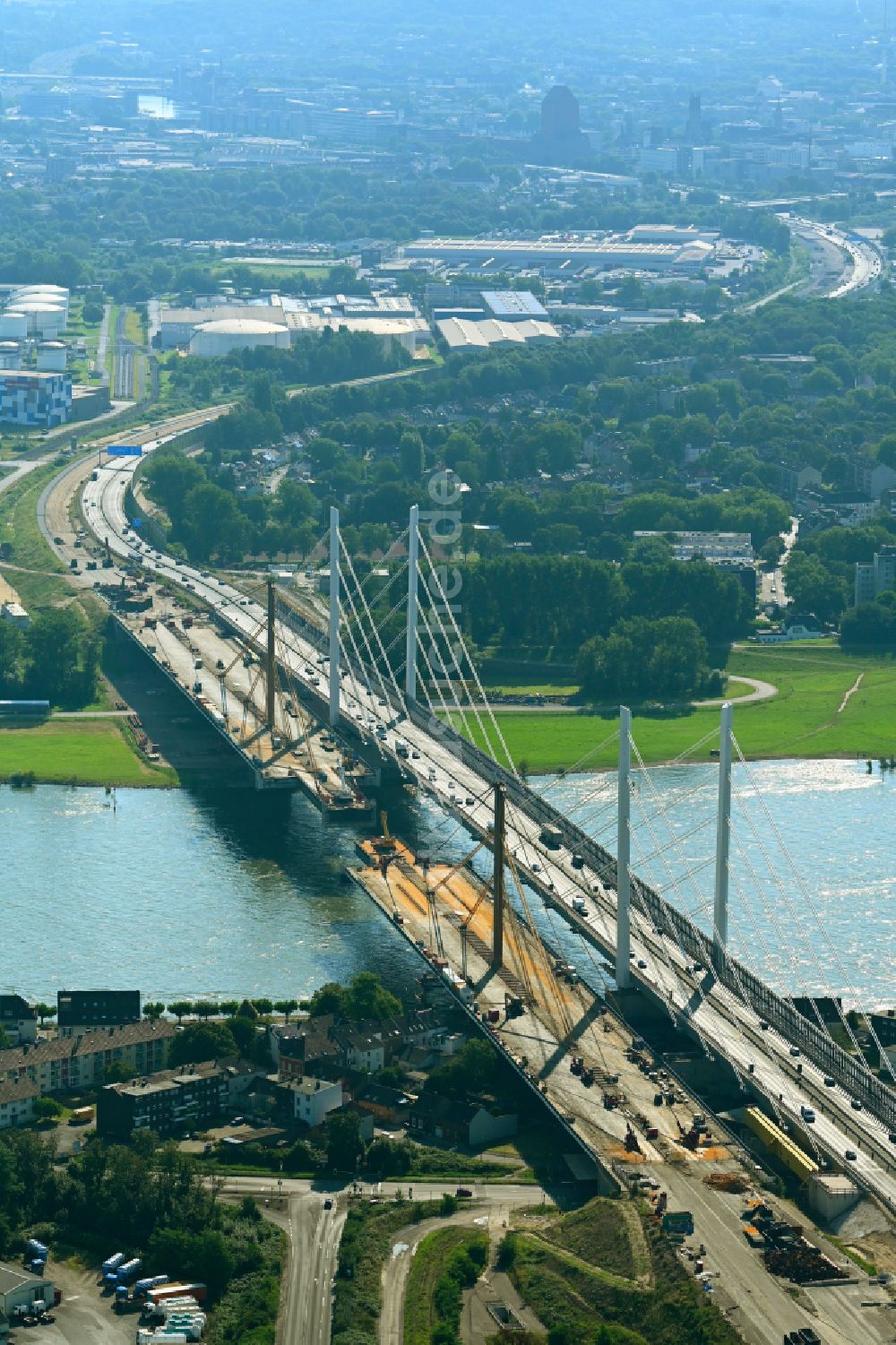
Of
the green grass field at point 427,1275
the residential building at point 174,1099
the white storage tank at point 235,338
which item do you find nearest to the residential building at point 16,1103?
the residential building at point 174,1099

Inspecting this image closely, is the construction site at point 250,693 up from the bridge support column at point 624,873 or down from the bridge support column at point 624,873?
down

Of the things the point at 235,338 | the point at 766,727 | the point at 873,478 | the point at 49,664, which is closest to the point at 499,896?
the point at 766,727

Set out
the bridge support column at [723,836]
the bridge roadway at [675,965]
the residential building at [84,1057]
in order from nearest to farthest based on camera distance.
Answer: the bridge roadway at [675,965] < the residential building at [84,1057] < the bridge support column at [723,836]

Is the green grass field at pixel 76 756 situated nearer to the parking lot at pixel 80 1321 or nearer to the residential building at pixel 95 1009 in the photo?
the residential building at pixel 95 1009

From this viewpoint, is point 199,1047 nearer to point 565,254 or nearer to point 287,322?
point 287,322

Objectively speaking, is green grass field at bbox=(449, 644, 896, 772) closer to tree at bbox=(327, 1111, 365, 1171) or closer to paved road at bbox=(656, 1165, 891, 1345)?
tree at bbox=(327, 1111, 365, 1171)

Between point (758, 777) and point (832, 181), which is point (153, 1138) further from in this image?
point (832, 181)

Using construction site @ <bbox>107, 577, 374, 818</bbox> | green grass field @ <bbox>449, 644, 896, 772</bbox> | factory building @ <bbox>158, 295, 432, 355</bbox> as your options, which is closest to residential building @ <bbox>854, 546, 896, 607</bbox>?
green grass field @ <bbox>449, 644, 896, 772</bbox>

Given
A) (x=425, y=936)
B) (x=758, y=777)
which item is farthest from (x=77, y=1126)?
(x=758, y=777)

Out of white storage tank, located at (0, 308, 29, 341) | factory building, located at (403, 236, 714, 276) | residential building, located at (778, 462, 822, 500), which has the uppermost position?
factory building, located at (403, 236, 714, 276)
